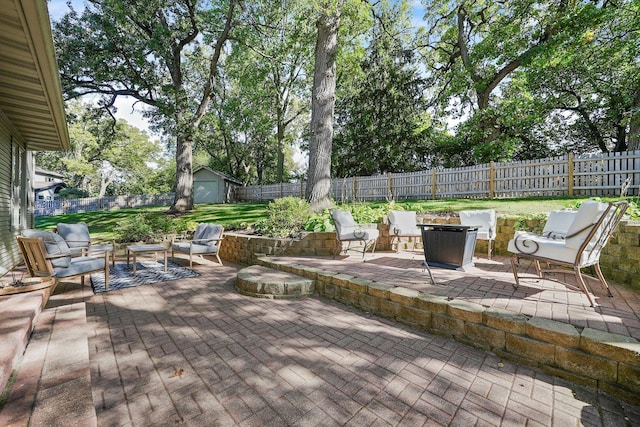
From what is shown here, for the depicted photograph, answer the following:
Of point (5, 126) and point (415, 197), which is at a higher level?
point (5, 126)

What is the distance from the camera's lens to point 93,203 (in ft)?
78.8

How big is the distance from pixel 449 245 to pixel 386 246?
2.70 meters

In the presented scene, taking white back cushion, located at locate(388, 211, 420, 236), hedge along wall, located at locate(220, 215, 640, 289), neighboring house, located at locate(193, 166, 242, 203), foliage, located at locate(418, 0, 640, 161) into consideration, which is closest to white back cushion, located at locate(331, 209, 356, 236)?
hedge along wall, located at locate(220, 215, 640, 289)

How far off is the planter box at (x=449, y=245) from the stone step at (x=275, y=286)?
173 cm

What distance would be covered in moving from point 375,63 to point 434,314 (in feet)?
54.5

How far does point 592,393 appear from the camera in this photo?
6.17ft

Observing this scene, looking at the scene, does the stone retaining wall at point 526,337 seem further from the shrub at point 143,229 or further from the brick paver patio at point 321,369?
the shrub at point 143,229

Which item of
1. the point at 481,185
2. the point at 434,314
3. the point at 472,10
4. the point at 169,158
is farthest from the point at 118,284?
the point at 169,158

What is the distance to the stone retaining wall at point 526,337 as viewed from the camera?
6.03 feet

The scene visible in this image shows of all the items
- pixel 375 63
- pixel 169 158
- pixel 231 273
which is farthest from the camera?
pixel 169 158

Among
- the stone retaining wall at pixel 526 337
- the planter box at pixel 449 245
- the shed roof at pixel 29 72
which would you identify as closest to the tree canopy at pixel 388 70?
the planter box at pixel 449 245

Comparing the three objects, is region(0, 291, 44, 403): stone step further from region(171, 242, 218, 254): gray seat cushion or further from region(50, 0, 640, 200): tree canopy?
region(50, 0, 640, 200): tree canopy

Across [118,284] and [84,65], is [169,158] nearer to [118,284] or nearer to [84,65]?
[84,65]

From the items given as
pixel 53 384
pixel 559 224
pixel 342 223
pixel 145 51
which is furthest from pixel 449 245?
pixel 145 51
